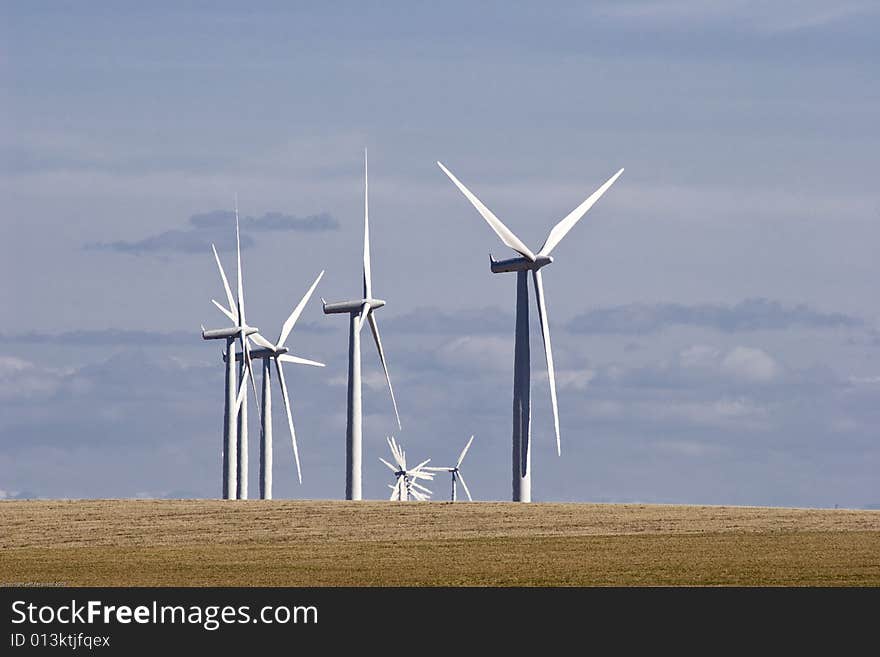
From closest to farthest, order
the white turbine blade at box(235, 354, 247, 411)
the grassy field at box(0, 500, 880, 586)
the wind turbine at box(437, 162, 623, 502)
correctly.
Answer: the grassy field at box(0, 500, 880, 586), the wind turbine at box(437, 162, 623, 502), the white turbine blade at box(235, 354, 247, 411)

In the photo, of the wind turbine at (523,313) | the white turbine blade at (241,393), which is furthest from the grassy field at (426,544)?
the white turbine blade at (241,393)

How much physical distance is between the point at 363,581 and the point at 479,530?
22.0 metres

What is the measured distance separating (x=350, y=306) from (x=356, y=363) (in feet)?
16.7

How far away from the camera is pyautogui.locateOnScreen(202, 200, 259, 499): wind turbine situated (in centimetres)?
10450

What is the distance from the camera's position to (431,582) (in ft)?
165

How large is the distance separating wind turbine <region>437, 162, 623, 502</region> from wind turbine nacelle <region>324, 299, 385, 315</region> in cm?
1429

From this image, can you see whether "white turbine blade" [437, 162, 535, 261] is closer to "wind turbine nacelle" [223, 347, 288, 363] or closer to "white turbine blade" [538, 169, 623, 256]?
"white turbine blade" [538, 169, 623, 256]

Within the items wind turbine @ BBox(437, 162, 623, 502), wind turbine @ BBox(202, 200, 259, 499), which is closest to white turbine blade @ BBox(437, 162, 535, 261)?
wind turbine @ BBox(437, 162, 623, 502)

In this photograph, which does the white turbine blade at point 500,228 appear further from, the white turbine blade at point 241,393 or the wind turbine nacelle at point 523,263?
the white turbine blade at point 241,393

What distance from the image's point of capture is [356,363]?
95.1 metres

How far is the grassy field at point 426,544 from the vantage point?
2077 inches

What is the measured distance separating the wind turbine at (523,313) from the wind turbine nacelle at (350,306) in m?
14.3
